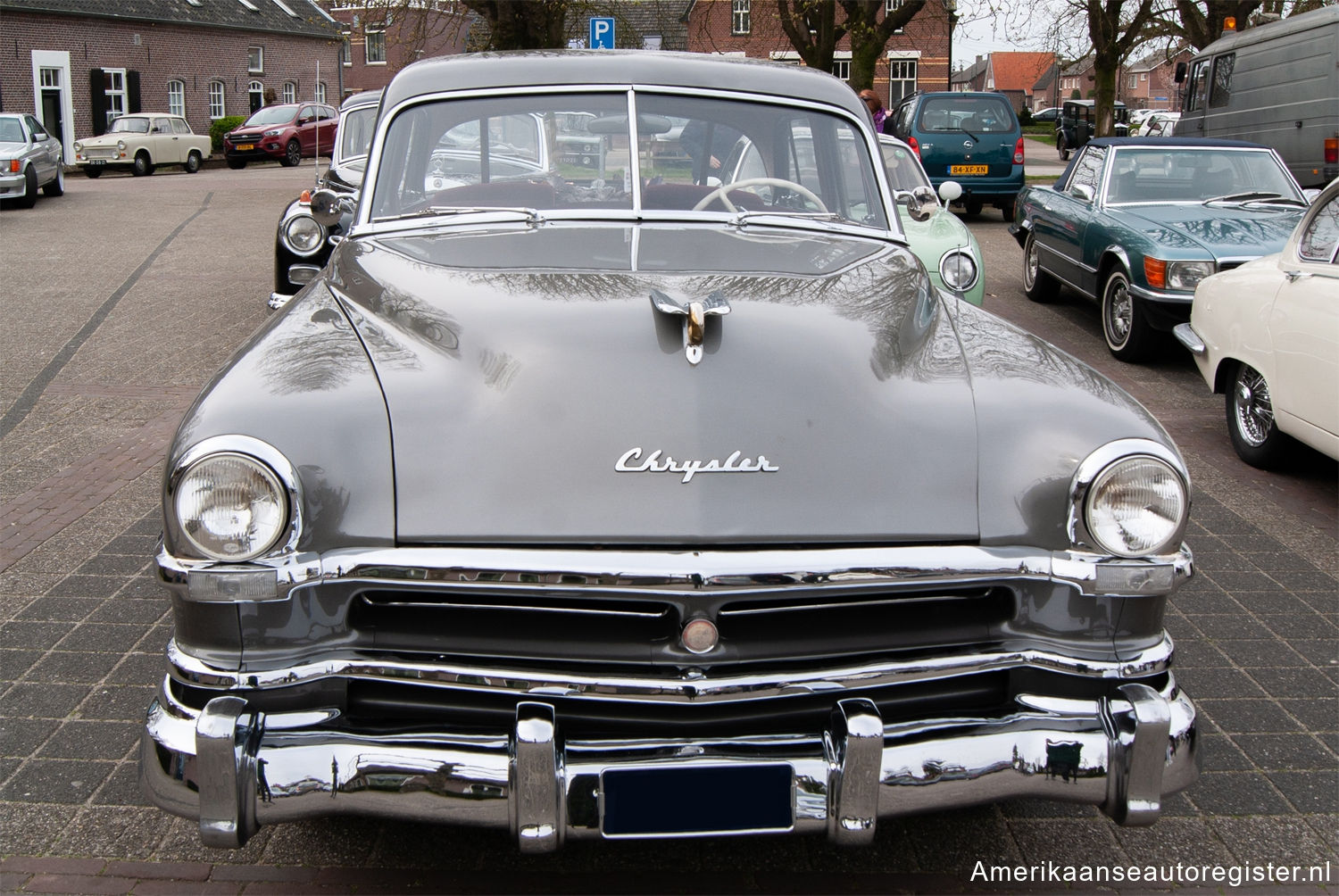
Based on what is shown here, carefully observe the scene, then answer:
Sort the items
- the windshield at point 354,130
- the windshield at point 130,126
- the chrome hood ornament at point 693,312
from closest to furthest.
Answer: the chrome hood ornament at point 693,312 → the windshield at point 354,130 → the windshield at point 130,126

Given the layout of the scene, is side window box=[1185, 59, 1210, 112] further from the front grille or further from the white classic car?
the white classic car

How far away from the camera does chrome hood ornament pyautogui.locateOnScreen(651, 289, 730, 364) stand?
2641 mm

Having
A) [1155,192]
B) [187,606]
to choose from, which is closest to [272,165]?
[1155,192]

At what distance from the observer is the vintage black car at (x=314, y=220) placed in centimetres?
737


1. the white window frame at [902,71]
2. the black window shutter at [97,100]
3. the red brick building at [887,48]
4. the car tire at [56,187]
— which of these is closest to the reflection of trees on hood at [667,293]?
the car tire at [56,187]

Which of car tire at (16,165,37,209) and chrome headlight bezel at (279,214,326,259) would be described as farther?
car tire at (16,165,37,209)

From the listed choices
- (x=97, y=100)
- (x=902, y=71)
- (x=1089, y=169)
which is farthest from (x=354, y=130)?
(x=902, y=71)

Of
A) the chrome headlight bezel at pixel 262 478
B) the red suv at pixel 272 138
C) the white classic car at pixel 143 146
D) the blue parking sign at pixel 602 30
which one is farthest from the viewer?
the red suv at pixel 272 138

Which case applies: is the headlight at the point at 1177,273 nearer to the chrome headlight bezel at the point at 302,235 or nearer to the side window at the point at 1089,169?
the side window at the point at 1089,169

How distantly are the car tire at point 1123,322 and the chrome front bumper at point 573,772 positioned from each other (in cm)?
684

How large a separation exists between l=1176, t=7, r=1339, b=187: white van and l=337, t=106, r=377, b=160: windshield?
34.7 ft

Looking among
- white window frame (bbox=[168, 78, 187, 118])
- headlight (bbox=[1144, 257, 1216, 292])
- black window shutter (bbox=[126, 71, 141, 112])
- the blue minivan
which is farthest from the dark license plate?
white window frame (bbox=[168, 78, 187, 118])

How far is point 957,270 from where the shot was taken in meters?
6.86

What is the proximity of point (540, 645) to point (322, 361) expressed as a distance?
32.8 inches
